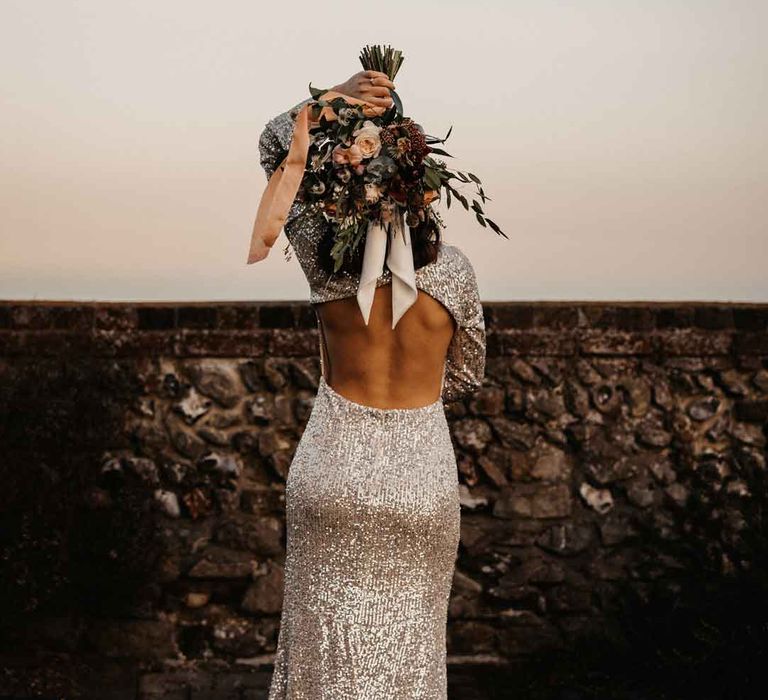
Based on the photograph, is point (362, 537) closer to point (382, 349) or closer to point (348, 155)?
point (382, 349)

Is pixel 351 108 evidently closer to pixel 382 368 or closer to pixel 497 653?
pixel 382 368

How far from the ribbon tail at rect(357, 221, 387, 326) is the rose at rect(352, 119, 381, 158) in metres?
0.16

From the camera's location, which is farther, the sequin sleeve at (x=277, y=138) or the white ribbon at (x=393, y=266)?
the sequin sleeve at (x=277, y=138)

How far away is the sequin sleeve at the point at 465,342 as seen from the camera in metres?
3.12

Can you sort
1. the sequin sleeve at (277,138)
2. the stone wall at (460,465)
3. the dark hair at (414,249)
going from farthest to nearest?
the stone wall at (460,465), the sequin sleeve at (277,138), the dark hair at (414,249)

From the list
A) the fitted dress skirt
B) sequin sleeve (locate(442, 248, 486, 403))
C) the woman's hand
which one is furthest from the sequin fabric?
the fitted dress skirt

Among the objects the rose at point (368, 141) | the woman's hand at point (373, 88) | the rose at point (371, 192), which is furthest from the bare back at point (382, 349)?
the woman's hand at point (373, 88)

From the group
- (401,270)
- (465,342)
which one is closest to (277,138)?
(401,270)

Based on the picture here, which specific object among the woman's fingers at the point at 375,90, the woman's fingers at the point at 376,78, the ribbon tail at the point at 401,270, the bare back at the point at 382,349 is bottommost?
the bare back at the point at 382,349

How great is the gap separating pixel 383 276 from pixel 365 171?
0.25 meters

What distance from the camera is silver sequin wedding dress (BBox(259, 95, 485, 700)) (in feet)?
9.90

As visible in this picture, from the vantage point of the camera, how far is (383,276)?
2.96 metres

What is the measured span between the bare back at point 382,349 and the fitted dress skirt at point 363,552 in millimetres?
39

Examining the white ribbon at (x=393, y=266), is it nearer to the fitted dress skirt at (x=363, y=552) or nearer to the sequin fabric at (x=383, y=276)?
the sequin fabric at (x=383, y=276)
